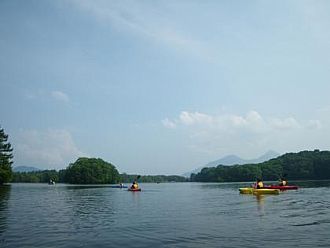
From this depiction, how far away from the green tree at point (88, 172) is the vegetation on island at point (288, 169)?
178ft

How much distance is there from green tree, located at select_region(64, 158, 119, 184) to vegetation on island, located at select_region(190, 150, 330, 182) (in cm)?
5427

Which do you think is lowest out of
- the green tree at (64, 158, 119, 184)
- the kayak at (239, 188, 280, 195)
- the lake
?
the lake

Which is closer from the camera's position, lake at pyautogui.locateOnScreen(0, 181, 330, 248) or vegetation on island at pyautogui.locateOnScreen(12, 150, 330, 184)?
lake at pyautogui.locateOnScreen(0, 181, 330, 248)

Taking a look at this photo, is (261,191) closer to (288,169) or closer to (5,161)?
(5,161)

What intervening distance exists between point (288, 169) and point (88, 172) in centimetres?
7621

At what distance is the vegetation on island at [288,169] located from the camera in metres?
144

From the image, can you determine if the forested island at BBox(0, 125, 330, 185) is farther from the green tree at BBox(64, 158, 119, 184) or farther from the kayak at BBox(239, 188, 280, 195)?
the kayak at BBox(239, 188, 280, 195)

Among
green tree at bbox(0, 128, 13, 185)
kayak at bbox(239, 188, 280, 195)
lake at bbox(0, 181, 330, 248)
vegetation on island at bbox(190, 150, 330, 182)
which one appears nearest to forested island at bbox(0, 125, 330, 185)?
vegetation on island at bbox(190, 150, 330, 182)

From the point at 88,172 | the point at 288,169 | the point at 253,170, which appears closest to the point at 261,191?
the point at 88,172

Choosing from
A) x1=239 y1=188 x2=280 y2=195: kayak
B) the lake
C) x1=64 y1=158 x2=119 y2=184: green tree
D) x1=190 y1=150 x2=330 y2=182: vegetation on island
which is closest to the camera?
the lake

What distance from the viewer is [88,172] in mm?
138000

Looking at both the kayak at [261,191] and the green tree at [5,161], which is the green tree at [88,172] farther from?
the kayak at [261,191]

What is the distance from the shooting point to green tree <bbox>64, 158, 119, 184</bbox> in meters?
138

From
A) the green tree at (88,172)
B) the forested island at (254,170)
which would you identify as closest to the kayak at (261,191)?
the forested island at (254,170)
